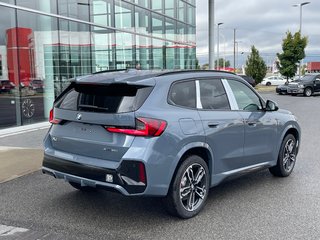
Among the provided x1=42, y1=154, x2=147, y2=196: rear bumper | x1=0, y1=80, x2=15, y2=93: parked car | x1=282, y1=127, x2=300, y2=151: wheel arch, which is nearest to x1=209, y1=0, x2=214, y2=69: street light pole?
x1=0, y1=80, x2=15, y2=93: parked car

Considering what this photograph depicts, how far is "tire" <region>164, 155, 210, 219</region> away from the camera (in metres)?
4.28

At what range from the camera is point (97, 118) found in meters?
4.16

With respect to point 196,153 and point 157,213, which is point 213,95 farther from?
point 157,213

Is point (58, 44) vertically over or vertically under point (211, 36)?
under

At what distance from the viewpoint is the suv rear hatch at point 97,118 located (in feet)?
13.2

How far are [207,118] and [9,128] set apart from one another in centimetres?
877

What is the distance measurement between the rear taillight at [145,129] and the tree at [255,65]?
3880 cm

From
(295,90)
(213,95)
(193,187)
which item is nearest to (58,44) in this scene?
(213,95)

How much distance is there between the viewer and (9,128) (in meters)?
11.7

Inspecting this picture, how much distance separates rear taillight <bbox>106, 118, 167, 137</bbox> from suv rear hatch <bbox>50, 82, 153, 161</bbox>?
4 centimetres

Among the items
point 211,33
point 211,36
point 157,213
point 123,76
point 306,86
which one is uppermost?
point 211,33

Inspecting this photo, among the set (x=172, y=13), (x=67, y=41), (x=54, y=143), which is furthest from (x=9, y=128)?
(x=172, y=13)

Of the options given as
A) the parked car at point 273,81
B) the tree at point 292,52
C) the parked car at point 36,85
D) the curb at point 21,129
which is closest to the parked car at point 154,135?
the curb at point 21,129

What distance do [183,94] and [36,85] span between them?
9.83 m
